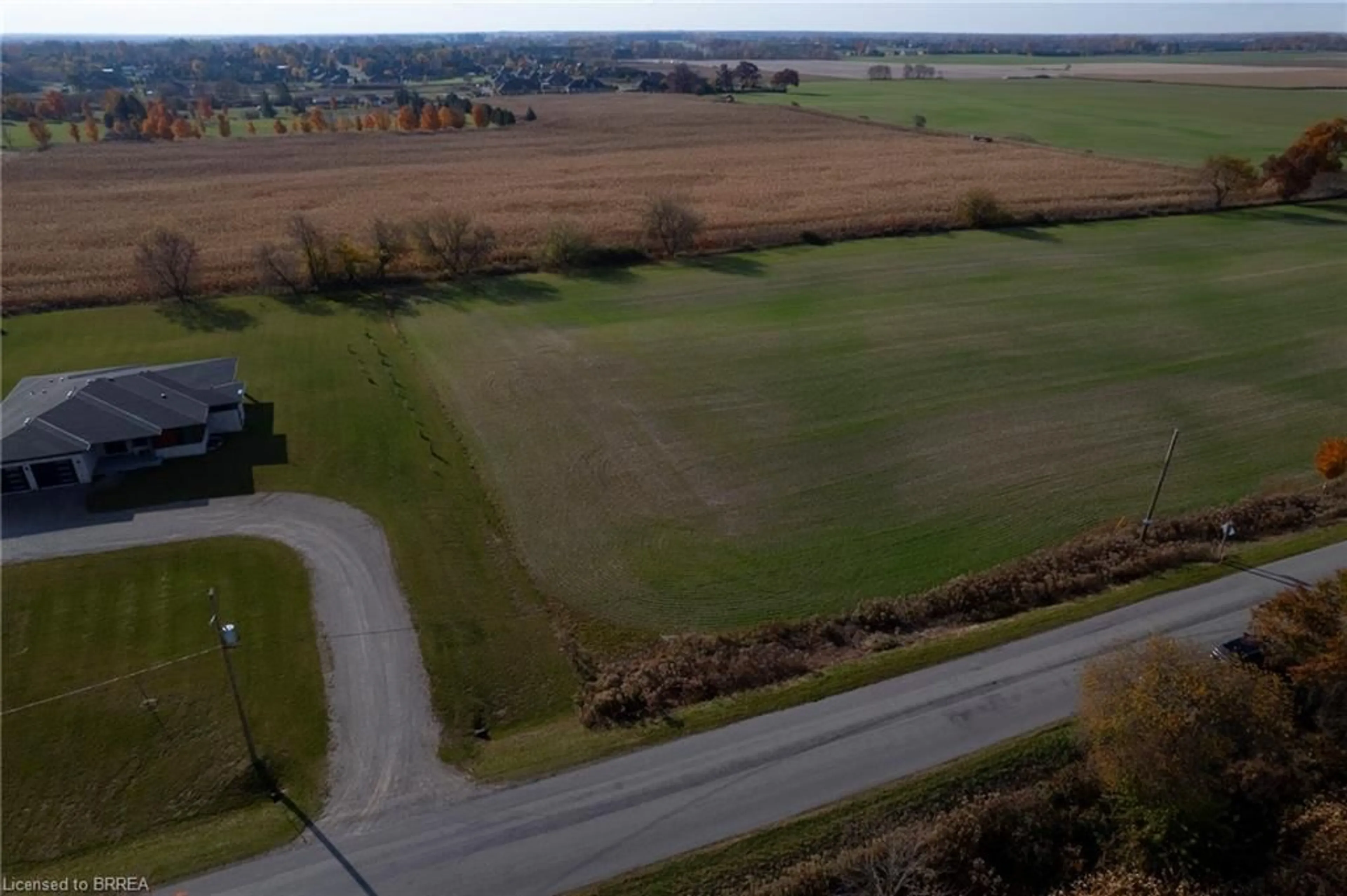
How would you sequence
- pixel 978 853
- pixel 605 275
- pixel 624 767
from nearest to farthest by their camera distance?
pixel 978 853 → pixel 624 767 → pixel 605 275

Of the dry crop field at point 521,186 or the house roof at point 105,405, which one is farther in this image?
the dry crop field at point 521,186

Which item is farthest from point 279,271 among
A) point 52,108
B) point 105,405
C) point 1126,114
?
point 1126,114

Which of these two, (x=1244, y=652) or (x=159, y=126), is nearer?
(x=1244, y=652)

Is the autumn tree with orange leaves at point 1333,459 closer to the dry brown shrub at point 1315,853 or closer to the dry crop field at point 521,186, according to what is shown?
the dry brown shrub at point 1315,853

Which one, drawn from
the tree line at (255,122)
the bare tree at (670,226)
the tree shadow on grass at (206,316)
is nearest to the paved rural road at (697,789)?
the tree shadow on grass at (206,316)

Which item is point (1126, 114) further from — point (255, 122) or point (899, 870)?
point (899, 870)
